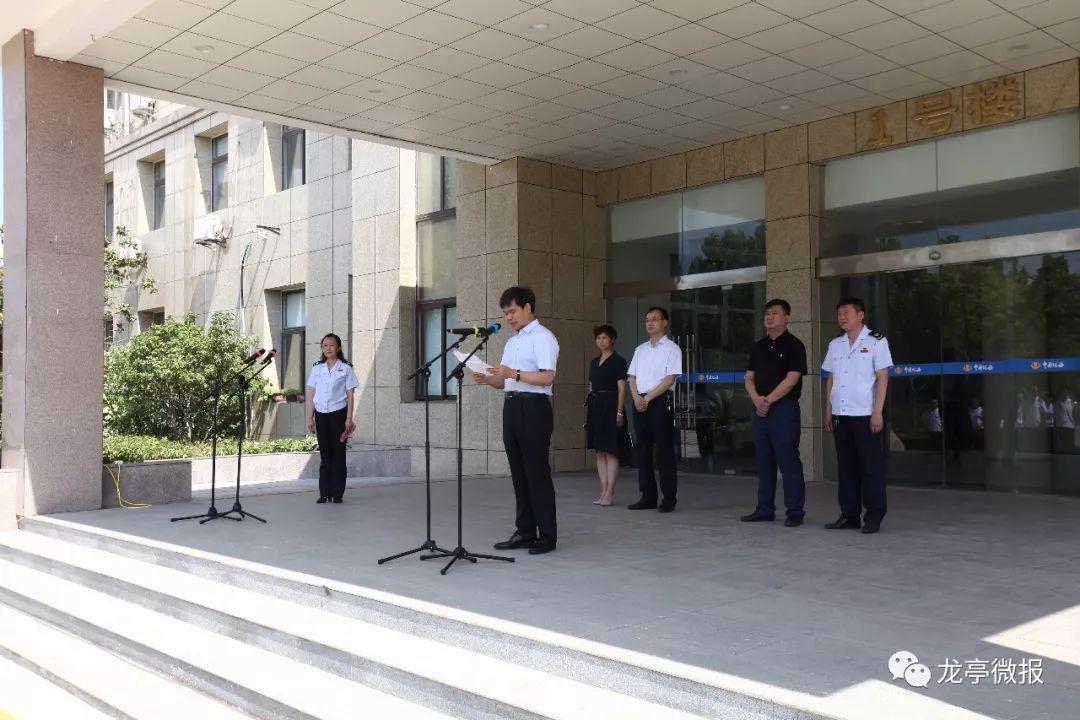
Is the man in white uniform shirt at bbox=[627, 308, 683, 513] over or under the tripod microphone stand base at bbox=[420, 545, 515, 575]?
over

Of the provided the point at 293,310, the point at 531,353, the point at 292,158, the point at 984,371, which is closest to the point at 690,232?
the point at 984,371

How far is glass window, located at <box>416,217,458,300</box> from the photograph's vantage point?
47.4 ft

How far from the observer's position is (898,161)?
10.7m

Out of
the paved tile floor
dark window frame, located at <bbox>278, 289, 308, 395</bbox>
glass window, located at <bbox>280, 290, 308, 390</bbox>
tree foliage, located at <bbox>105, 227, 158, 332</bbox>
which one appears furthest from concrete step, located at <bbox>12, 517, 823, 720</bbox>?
tree foliage, located at <bbox>105, 227, 158, 332</bbox>

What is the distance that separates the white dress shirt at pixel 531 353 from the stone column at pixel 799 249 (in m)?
5.59

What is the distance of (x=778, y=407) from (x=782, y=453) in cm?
36

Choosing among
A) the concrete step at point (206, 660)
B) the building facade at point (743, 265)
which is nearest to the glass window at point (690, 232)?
the building facade at point (743, 265)

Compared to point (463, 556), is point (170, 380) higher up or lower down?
higher up

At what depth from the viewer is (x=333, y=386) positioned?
9.41 metres

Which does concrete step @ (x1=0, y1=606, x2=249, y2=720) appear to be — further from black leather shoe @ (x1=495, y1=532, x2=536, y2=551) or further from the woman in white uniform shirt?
the woman in white uniform shirt

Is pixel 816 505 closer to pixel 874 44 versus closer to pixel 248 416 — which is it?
pixel 874 44

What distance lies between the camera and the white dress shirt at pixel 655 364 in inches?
328

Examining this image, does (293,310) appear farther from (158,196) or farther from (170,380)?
(158,196)

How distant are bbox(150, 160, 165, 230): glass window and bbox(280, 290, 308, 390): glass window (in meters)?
6.29
